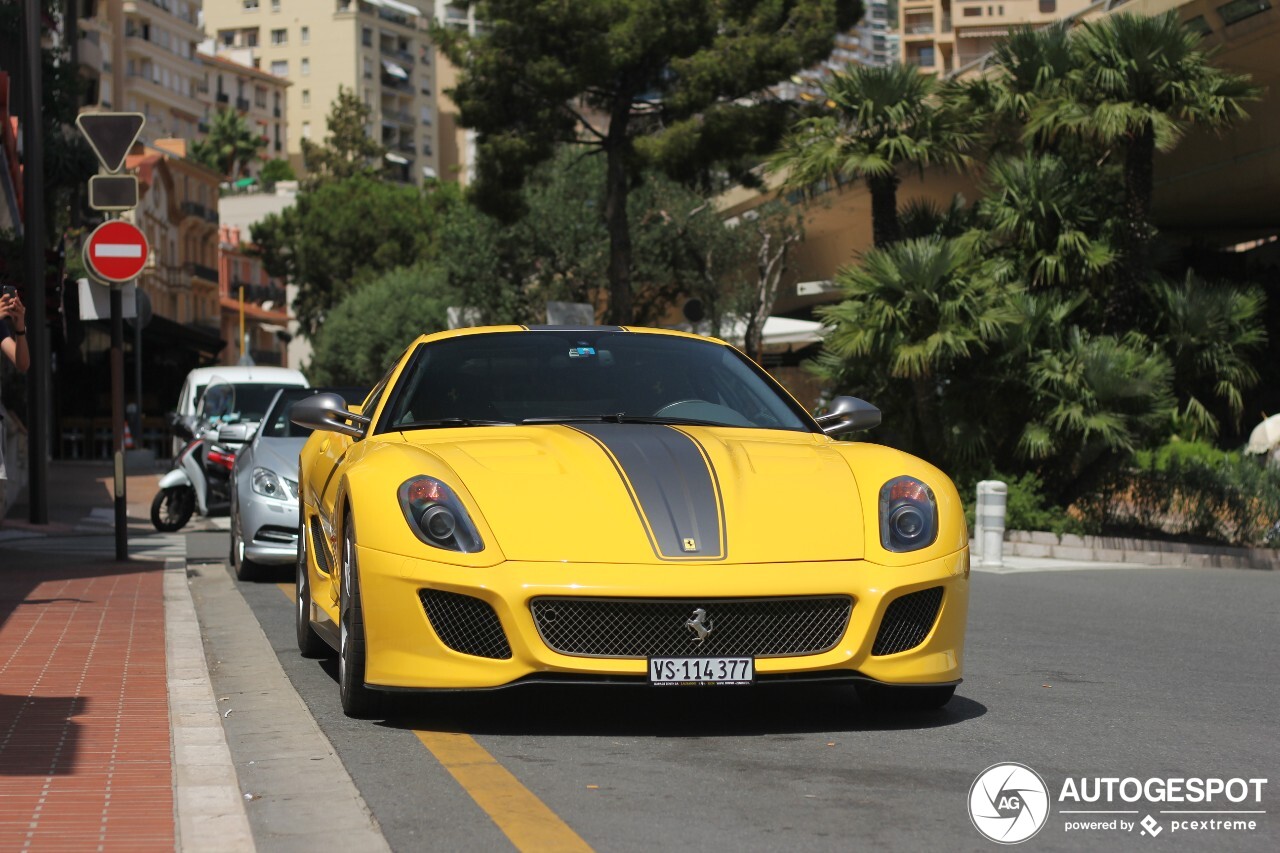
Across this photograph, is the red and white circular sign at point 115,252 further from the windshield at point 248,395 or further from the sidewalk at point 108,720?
the windshield at point 248,395

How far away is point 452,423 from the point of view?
24.3 feet

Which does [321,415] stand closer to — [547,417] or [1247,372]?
[547,417]

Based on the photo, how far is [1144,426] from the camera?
19.3 m

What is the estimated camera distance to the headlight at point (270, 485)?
44.2 ft

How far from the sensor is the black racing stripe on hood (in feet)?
20.2

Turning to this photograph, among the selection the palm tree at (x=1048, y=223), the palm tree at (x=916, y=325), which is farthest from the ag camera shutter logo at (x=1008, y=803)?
the palm tree at (x=1048, y=223)


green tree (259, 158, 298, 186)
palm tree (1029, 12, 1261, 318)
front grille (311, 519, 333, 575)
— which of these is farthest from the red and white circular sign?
green tree (259, 158, 298, 186)

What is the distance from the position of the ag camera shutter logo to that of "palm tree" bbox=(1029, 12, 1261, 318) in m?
16.0

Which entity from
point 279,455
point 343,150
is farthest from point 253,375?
point 343,150

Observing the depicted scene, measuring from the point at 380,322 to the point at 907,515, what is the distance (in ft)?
229

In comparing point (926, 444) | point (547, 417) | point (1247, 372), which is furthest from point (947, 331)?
point (547, 417)

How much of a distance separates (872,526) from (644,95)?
2982 cm

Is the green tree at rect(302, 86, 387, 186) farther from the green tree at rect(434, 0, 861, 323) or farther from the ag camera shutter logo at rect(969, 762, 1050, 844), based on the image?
the ag camera shutter logo at rect(969, 762, 1050, 844)

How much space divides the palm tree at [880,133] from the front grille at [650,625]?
16200 mm
